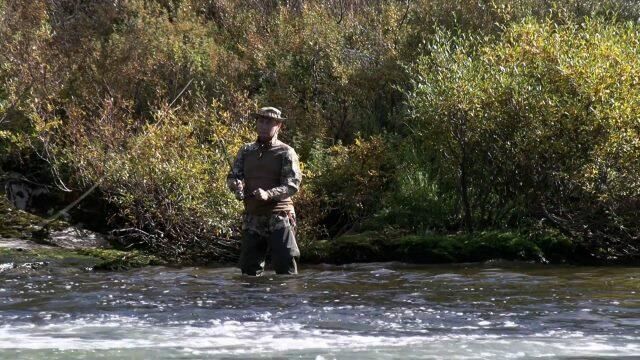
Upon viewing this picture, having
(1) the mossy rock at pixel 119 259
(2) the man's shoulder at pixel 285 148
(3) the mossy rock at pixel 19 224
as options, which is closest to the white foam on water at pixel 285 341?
(2) the man's shoulder at pixel 285 148

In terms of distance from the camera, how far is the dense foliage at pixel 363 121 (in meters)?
12.8

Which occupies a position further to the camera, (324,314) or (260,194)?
(260,194)

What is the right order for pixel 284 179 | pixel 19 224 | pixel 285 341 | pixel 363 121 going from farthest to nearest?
pixel 363 121, pixel 19 224, pixel 284 179, pixel 285 341

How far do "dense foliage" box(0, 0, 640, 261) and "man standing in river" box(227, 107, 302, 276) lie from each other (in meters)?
3.19

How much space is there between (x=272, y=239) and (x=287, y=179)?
0.69m

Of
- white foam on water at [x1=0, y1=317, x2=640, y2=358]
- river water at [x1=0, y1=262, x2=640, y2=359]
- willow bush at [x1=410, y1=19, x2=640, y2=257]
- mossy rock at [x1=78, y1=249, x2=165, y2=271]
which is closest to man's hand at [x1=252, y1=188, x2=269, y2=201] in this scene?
river water at [x1=0, y1=262, x2=640, y2=359]

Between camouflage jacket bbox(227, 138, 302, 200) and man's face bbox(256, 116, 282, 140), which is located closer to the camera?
camouflage jacket bbox(227, 138, 302, 200)

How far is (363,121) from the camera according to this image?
58.2 feet

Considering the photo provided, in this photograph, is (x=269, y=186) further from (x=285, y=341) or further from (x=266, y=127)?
(x=285, y=341)

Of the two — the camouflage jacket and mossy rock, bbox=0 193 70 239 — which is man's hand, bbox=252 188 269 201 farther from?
mossy rock, bbox=0 193 70 239

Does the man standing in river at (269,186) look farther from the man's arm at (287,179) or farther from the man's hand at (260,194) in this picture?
the man's hand at (260,194)

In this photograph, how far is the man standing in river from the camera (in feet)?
32.7

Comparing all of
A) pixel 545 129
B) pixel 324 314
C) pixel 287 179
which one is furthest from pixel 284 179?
pixel 545 129

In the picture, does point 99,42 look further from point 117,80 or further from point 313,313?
point 313,313
